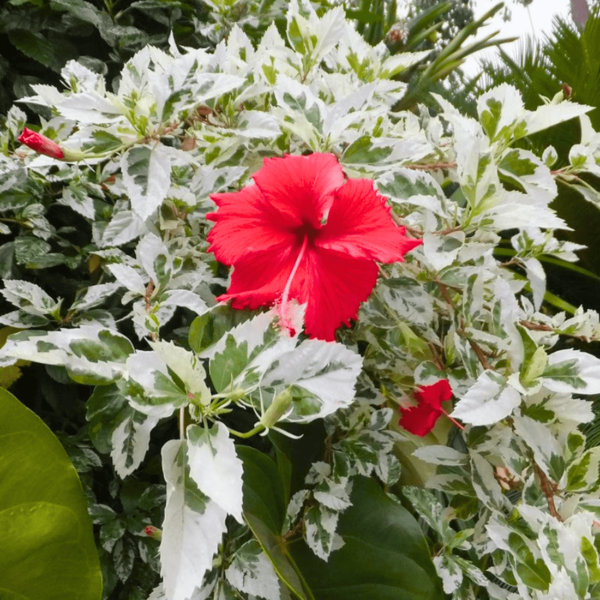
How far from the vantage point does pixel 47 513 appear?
381mm

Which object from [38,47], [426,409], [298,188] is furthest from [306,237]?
[38,47]

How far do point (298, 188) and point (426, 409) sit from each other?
288 millimetres

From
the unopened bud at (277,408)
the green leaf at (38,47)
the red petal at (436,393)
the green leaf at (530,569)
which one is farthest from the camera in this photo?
the green leaf at (38,47)

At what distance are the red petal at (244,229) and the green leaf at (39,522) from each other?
177 mm

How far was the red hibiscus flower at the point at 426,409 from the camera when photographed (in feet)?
1.85


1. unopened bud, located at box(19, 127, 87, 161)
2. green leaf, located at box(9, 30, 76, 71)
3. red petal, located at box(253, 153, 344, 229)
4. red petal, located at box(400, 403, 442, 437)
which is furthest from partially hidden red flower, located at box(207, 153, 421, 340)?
green leaf, located at box(9, 30, 76, 71)

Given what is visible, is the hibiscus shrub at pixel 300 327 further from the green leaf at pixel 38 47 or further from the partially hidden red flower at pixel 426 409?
the green leaf at pixel 38 47

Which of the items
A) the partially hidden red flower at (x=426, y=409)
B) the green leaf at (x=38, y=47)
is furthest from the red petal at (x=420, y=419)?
the green leaf at (x=38, y=47)

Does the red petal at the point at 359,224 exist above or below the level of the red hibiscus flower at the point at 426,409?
above

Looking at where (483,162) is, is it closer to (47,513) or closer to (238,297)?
(238,297)

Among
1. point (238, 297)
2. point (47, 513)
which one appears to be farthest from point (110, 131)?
point (47, 513)

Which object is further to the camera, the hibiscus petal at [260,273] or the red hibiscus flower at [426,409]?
the red hibiscus flower at [426,409]

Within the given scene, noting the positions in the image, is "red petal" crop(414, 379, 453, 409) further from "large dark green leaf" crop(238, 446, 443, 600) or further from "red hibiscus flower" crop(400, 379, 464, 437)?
"large dark green leaf" crop(238, 446, 443, 600)

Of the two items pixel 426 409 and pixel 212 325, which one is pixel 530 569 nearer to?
pixel 426 409
